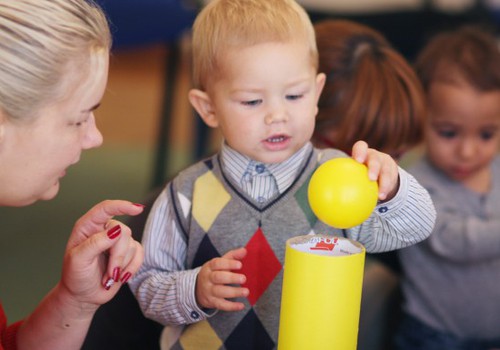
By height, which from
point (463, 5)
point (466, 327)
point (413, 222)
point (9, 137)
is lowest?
point (466, 327)

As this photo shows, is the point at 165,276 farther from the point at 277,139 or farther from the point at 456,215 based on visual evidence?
the point at 456,215

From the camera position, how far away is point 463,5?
8.97ft

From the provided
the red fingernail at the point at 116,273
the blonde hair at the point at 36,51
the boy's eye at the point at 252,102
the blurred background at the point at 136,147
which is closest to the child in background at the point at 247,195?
the boy's eye at the point at 252,102

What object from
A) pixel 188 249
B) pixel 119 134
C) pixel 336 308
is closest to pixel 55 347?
pixel 188 249

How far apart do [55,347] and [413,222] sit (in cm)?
49

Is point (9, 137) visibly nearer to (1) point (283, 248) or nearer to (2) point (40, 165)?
(2) point (40, 165)

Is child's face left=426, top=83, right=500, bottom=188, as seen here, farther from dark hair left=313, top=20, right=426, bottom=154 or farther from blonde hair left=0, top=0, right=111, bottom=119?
blonde hair left=0, top=0, right=111, bottom=119

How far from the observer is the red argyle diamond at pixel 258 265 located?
3.56 ft

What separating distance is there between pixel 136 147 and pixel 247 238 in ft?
9.00

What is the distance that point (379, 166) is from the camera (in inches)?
33.5

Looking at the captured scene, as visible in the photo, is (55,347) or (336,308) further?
(55,347)

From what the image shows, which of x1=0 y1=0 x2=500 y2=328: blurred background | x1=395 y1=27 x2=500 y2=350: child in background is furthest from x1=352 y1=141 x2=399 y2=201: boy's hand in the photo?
x1=0 y1=0 x2=500 y2=328: blurred background

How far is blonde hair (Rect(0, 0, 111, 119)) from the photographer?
87 cm

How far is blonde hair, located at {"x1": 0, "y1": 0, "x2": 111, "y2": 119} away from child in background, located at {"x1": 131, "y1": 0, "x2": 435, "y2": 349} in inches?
8.6
